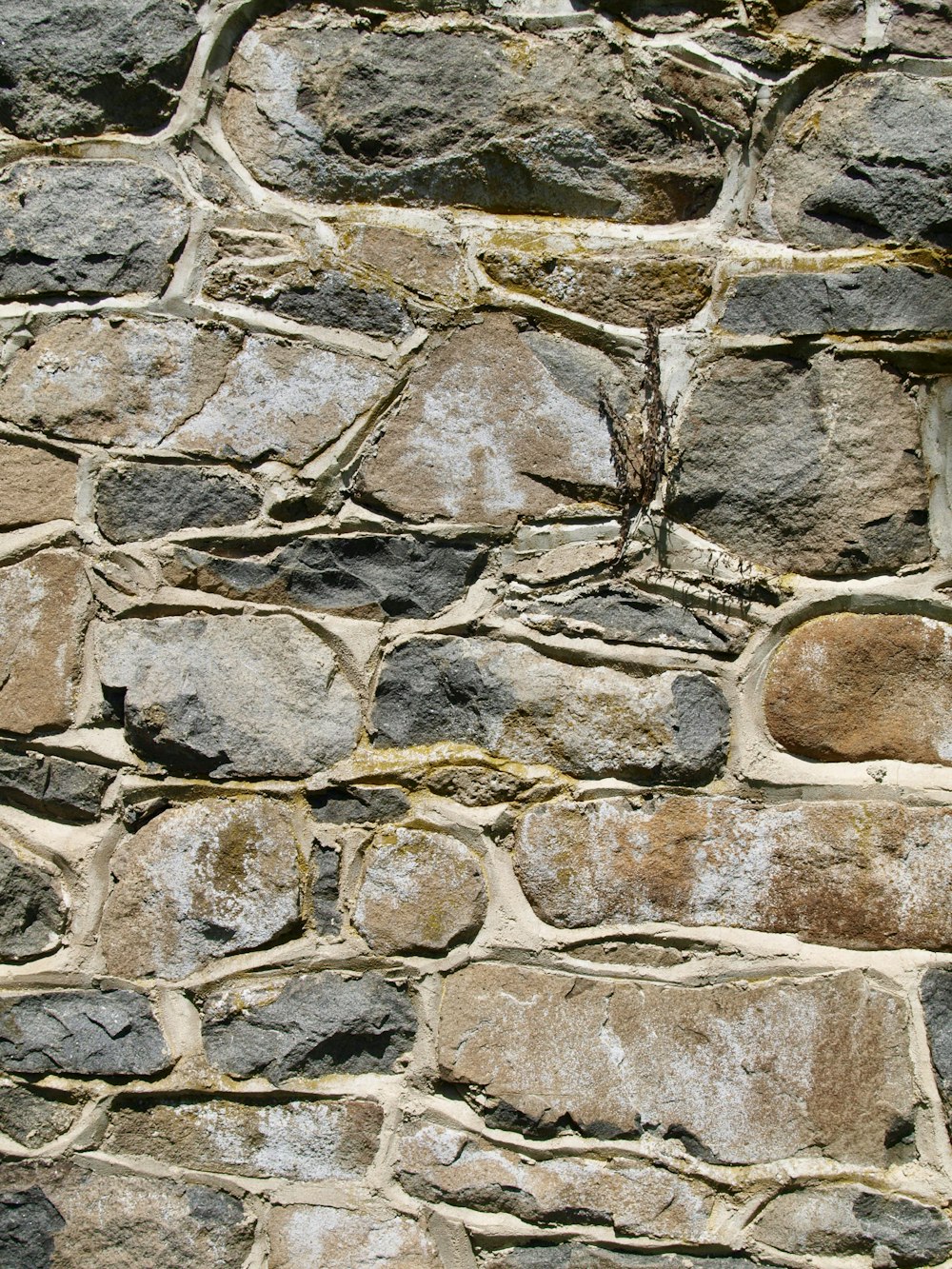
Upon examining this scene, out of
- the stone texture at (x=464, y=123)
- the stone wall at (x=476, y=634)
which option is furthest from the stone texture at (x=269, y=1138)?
the stone texture at (x=464, y=123)

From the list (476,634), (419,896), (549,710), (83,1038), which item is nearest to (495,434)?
(476,634)

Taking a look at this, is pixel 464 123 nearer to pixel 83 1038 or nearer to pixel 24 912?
pixel 24 912

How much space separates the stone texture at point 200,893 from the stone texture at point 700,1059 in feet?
0.83

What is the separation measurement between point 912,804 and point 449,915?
586 mm

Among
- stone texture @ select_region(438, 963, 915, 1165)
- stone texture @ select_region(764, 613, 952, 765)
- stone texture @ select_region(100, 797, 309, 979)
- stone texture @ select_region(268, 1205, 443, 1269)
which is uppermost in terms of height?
stone texture @ select_region(764, 613, 952, 765)

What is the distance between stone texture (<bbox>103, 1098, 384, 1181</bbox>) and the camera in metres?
1.26

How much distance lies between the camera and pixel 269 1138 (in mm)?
1268

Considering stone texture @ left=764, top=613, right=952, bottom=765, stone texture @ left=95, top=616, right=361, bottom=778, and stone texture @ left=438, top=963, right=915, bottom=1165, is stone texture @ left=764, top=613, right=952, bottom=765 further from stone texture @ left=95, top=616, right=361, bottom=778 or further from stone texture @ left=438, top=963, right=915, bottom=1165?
stone texture @ left=95, top=616, right=361, bottom=778

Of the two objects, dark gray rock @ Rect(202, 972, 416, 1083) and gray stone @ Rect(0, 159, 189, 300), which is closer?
dark gray rock @ Rect(202, 972, 416, 1083)

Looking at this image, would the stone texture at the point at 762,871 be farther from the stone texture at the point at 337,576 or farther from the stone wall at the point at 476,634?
the stone texture at the point at 337,576

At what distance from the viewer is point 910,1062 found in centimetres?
126

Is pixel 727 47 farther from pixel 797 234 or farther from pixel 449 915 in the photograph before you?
pixel 449 915

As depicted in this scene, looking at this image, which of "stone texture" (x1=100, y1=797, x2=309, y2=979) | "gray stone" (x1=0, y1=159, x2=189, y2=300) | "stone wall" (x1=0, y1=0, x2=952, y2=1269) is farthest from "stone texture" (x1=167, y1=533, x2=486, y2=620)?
"gray stone" (x1=0, y1=159, x2=189, y2=300)

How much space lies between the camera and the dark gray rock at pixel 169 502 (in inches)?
53.3
